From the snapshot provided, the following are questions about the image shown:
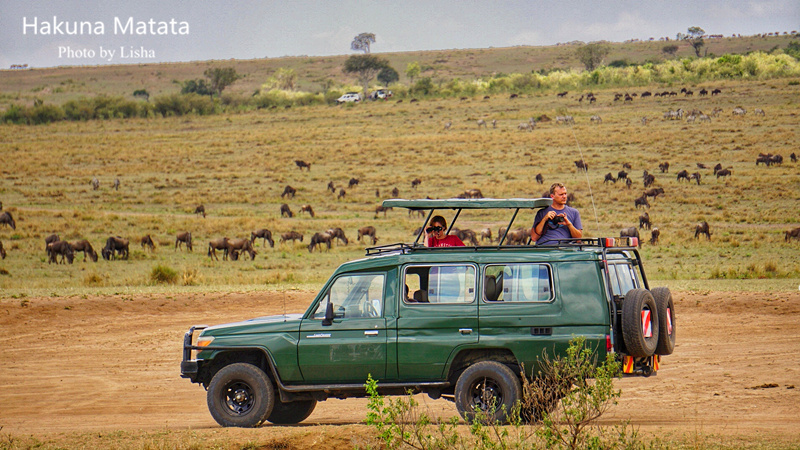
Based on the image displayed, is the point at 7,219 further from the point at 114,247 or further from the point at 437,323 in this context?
the point at 437,323

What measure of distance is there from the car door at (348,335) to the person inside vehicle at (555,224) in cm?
199

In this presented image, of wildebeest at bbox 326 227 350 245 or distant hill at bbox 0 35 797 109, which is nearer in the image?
wildebeest at bbox 326 227 350 245

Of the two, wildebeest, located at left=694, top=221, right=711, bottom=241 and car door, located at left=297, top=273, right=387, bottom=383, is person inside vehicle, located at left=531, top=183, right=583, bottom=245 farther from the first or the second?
wildebeest, located at left=694, top=221, right=711, bottom=241

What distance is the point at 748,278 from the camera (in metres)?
23.1

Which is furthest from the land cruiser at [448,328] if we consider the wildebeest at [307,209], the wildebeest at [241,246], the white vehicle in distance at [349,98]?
the white vehicle in distance at [349,98]

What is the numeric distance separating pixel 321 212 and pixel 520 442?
118 ft

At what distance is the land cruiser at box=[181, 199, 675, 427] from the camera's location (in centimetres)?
862

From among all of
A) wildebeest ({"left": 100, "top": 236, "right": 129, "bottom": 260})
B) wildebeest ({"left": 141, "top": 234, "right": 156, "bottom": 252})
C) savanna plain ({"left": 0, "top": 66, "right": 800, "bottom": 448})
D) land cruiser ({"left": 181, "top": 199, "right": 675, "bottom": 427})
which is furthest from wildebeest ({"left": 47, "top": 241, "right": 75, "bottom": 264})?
land cruiser ({"left": 181, "top": 199, "right": 675, "bottom": 427})

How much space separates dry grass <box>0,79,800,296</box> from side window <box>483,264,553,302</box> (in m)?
14.6

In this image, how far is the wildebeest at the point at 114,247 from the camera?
107 ft

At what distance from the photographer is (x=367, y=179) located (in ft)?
163

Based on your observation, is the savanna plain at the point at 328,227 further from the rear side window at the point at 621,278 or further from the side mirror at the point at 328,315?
the side mirror at the point at 328,315

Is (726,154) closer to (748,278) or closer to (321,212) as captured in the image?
(321,212)

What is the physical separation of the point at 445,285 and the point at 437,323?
0.40 meters
